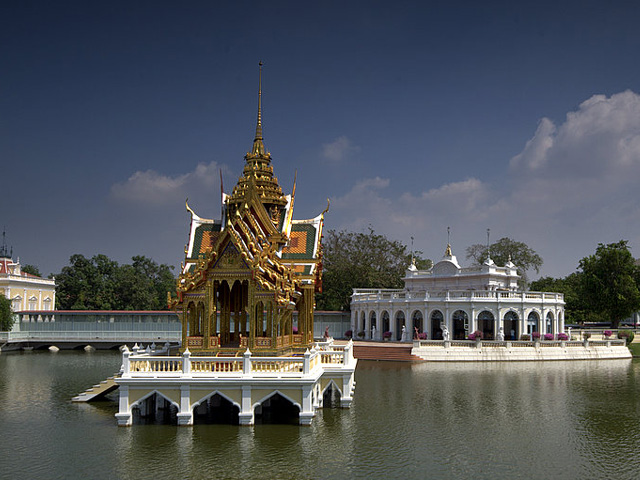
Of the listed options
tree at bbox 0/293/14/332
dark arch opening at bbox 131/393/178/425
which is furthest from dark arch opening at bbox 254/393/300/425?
tree at bbox 0/293/14/332

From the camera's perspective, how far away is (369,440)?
15273 mm

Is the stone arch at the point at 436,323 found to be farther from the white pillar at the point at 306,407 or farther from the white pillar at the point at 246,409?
the white pillar at the point at 246,409

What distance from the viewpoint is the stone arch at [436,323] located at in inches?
1847

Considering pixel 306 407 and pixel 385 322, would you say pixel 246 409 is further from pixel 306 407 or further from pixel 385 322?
pixel 385 322

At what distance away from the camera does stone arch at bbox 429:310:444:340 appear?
4691 cm

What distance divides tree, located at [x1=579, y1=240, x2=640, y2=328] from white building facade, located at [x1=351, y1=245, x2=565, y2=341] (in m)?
7.40

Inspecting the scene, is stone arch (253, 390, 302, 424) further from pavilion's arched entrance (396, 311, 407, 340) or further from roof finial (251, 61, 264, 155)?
pavilion's arched entrance (396, 311, 407, 340)

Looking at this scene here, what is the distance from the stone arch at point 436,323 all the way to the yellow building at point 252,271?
2424cm

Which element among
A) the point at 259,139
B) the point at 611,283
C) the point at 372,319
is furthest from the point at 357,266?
the point at 259,139

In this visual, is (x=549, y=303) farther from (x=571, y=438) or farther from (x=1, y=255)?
(x=1, y=255)

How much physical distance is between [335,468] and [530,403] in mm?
11024

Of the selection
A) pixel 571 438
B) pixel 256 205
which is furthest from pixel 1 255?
pixel 571 438

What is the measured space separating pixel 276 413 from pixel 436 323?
102 ft

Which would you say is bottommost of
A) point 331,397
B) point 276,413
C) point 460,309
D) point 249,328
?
point 276,413
